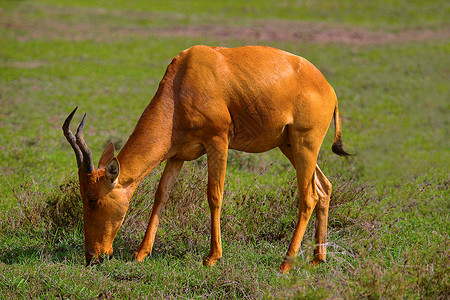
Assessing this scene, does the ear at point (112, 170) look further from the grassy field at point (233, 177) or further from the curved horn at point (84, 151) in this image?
the grassy field at point (233, 177)

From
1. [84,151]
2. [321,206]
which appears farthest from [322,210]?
[84,151]

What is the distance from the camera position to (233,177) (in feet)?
29.6

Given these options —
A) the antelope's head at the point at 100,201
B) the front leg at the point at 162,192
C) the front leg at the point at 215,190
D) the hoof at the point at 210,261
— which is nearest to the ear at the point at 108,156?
the antelope's head at the point at 100,201

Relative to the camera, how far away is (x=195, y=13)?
29.7 metres

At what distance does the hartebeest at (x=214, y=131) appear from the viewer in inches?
232

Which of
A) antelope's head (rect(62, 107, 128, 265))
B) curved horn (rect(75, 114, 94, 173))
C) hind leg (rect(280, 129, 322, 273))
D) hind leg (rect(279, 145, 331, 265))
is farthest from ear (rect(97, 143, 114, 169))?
hind leg (rect(279, 145, 331, 265))

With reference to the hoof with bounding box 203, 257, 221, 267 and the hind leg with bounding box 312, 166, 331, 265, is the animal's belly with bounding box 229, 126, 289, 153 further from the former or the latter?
the hoof with bounding box 203, 257, 221, 267

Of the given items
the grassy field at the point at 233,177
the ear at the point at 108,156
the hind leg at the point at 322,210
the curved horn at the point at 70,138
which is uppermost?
the curved horn at the point at 70,138

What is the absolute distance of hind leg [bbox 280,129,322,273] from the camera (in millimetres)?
6418

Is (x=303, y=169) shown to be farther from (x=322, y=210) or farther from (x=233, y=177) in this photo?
(x=233, y=177)

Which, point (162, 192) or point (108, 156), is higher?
point (108, 156)

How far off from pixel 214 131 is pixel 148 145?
70cm

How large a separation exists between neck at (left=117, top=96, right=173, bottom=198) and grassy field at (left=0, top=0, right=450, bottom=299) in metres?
0.99

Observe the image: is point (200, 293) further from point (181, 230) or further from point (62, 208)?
point (62, 208)
